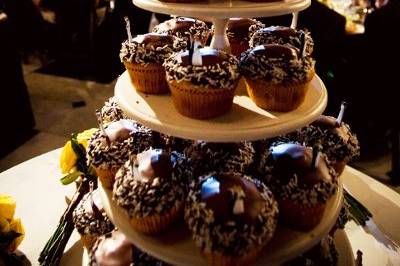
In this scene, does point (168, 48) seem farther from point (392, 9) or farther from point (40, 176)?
point (392, 9)

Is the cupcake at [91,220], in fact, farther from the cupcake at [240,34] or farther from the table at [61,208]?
the cupcake at [240,34]

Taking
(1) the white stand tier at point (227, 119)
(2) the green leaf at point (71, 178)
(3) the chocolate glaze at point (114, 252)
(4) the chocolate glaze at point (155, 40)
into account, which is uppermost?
(4) the chocolate glaze at point (155, 40)

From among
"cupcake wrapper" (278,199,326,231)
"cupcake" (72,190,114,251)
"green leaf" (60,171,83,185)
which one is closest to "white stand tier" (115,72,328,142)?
"cupcake wrapper" (278,199,326,231)

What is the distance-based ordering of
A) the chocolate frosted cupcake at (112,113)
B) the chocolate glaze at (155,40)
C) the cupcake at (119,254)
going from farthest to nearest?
the chocolate frosted cupcake at (112,113), the chocolate glaze at (155,40), the cupcake at (119,254)

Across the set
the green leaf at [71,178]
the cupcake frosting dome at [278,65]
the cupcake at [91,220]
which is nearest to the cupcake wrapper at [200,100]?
the cupcake frosting dome at [278,65]

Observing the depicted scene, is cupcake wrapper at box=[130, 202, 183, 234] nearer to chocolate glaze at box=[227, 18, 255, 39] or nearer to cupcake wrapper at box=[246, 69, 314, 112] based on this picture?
cupcake wrapper at box=[246, 69, 314, 112]
